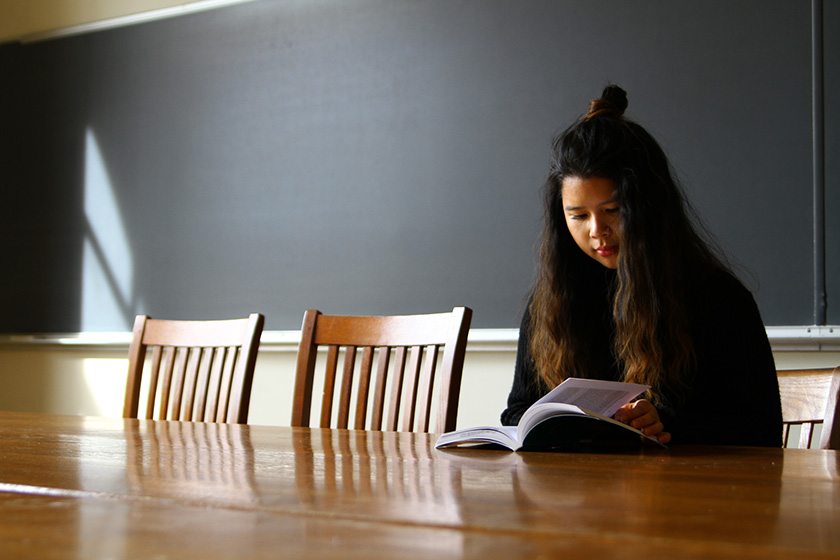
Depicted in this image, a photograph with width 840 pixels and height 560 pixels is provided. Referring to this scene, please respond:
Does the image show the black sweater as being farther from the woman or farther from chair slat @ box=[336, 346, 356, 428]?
chair slat @ box=[336, 346, 356, 428]

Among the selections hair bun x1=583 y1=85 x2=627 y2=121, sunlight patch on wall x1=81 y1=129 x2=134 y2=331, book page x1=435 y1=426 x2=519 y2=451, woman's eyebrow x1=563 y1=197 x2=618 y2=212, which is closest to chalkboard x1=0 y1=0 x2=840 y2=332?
sunlight patch on wall x1=81 y1=129 x2=134 y2=331

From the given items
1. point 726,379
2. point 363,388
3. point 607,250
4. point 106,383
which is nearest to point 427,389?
point 363,388

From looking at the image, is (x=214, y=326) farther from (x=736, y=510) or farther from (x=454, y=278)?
(x=736, y=510)

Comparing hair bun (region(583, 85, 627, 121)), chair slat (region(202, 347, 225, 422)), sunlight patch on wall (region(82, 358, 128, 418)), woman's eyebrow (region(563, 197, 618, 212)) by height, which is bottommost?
sunlight patch on wall (region(82, 358, 128, 418))

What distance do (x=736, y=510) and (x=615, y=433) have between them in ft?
1.94

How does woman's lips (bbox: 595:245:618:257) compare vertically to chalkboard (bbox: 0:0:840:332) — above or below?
below

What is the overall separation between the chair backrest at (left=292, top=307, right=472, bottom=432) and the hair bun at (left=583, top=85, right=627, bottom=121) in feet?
1.42

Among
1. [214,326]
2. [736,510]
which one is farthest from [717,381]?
[214,326]

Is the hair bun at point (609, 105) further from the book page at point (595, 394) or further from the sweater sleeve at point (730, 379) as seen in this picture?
the book page at point (595, 394)

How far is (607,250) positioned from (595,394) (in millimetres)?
484

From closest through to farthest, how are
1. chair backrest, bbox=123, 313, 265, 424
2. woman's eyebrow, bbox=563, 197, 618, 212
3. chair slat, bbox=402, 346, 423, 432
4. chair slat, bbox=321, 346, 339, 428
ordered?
woman's eyebrow, bbox=563, 197, 618, 212
chair slat, bbox=402, 346, 423, 432
chair slat, bbox=321, 346, 339, 428
chair backrest, bbox=123, 313, 265, 424

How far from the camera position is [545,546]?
532 mm

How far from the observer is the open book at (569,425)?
46.3 inches

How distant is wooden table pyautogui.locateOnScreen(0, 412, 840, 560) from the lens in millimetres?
535
